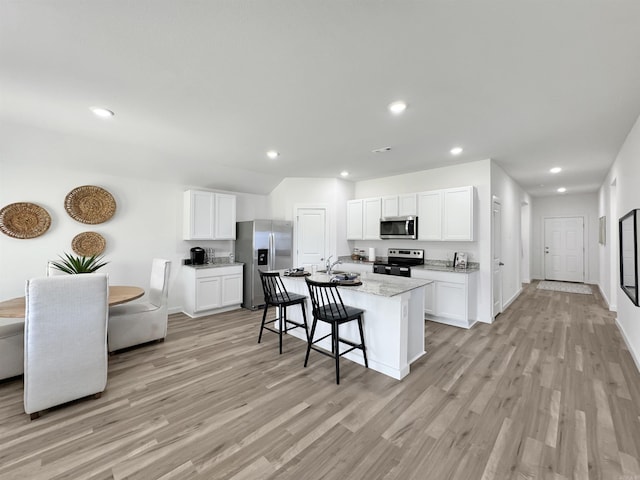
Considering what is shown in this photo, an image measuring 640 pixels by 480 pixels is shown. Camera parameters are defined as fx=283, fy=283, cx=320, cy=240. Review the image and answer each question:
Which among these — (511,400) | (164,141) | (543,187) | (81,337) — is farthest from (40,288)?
(543,187)

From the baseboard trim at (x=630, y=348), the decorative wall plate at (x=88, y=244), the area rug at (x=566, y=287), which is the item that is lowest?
the baseboard trim at (x=630, y=348)

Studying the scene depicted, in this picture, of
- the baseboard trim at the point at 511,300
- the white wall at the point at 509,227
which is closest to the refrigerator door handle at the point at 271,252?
the white wall at the point at 509,227

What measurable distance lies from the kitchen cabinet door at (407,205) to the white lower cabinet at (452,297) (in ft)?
3.55

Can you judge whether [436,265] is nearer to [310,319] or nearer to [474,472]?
[310,319]

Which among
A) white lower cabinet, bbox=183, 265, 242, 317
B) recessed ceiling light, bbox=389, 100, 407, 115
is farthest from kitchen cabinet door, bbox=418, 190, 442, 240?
white lower cabinet, bbox=183, 265, 242, 317

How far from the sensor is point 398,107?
105 inches

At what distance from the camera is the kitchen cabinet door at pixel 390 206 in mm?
5270

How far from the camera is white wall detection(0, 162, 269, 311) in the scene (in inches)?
141

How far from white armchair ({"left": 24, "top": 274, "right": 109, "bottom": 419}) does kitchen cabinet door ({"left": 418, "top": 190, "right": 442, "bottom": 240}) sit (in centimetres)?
442

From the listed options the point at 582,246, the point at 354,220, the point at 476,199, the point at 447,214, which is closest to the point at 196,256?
the point at 354,220

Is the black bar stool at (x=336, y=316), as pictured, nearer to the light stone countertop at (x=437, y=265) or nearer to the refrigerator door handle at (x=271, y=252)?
the light stone countertop at (x=437, y=265)

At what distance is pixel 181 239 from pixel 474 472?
16.3 feet

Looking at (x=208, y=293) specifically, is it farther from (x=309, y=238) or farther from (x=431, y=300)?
(x=431, y=300)

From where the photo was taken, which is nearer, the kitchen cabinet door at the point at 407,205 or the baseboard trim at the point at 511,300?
the kitchen cabinet door at the point at 407,205
